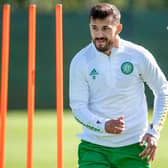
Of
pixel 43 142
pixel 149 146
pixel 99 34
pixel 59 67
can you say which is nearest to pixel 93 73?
pixel 99 34

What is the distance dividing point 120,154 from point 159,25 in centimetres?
1318

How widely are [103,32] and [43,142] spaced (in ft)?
24.6

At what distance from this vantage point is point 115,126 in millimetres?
5387

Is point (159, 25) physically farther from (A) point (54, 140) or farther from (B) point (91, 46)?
(B) point (91, 46)

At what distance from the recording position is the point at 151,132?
5.62m

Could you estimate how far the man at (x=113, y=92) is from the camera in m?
5.71

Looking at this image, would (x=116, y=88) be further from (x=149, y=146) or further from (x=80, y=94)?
(x=149, y=146)

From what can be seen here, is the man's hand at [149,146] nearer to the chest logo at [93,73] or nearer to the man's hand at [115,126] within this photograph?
the man's hand at [115,126]

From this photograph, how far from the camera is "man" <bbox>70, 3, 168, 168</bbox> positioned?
18.7ft

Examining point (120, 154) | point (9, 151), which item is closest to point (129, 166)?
point (120, 154)

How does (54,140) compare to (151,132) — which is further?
(54,140)

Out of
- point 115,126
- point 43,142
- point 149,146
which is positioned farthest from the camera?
point 43,142

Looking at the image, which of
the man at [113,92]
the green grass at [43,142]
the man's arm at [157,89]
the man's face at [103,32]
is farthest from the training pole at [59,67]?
the green grass at [43,142]

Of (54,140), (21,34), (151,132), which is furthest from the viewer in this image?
(21,34)
